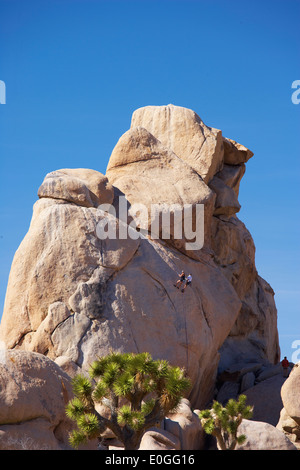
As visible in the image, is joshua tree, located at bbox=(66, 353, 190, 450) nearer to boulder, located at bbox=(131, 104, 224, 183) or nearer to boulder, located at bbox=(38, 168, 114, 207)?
boulder, located at bbox=(38, 168, 114, 207)

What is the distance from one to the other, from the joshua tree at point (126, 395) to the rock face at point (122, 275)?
836 cm

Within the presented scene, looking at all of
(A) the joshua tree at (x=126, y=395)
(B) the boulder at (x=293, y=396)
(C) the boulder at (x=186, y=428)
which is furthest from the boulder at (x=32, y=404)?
(B) the boulder at (x=293, y=396)

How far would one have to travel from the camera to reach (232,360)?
136ft

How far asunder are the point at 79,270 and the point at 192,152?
13.0 m

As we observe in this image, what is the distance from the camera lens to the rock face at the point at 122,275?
3034 cm

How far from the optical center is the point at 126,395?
66.1ft

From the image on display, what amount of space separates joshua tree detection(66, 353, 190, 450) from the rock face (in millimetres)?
8360

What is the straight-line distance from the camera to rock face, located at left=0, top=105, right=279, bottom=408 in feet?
99.6

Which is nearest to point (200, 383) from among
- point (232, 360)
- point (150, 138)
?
point (232, 360)

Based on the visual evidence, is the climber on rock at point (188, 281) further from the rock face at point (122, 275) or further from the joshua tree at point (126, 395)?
the joshua tree at point (126, 395)

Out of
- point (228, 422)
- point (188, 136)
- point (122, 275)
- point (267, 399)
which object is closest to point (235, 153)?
point (188, 136)

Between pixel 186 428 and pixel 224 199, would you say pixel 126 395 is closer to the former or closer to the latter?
pixel 186 428

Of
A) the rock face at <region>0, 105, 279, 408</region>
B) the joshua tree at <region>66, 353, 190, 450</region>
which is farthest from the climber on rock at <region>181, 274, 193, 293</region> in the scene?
the joshua tree at <region>66, 353, 190, 450</region>
